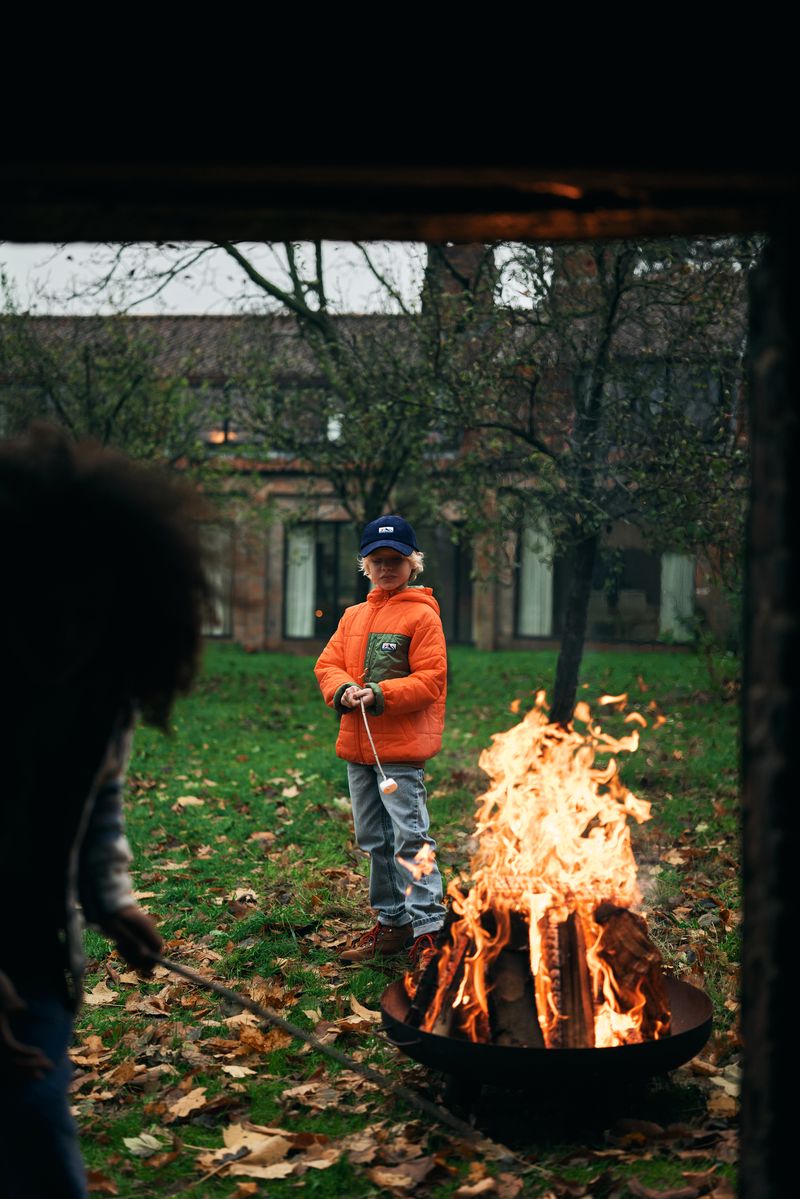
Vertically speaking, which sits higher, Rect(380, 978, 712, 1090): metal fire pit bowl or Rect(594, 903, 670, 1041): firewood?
Rect(594, 903, 670, 1041): firewood

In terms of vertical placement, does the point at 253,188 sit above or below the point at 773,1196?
above

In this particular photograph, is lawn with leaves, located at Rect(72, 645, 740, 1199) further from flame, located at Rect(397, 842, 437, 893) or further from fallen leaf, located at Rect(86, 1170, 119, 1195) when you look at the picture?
flame, located at Rect(397, 842, 437, 893)

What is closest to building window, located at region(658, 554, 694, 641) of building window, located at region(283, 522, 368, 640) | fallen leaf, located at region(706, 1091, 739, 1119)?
building window, located at region(283, 522, 368, 640)

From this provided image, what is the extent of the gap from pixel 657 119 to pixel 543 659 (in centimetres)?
2408

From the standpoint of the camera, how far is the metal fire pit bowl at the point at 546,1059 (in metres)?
3.96

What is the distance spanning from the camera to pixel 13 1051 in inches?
94.8

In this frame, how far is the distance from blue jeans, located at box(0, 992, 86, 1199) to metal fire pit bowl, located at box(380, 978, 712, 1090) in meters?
1.79

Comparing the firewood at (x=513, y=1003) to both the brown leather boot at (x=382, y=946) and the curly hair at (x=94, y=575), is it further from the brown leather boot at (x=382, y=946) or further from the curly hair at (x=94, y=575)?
the curly hair at (x=94, y=575)

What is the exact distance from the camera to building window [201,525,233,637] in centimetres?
275

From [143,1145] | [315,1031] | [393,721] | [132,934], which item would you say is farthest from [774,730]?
[393,721]

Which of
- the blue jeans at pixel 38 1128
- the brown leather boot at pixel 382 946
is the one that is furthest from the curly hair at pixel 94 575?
the brown leather boot at pixel 382 946

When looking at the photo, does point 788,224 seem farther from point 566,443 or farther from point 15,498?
point 566,443

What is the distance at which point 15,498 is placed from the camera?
2.46 m

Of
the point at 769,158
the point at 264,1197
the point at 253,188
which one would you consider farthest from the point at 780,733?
the point at 264,1197
